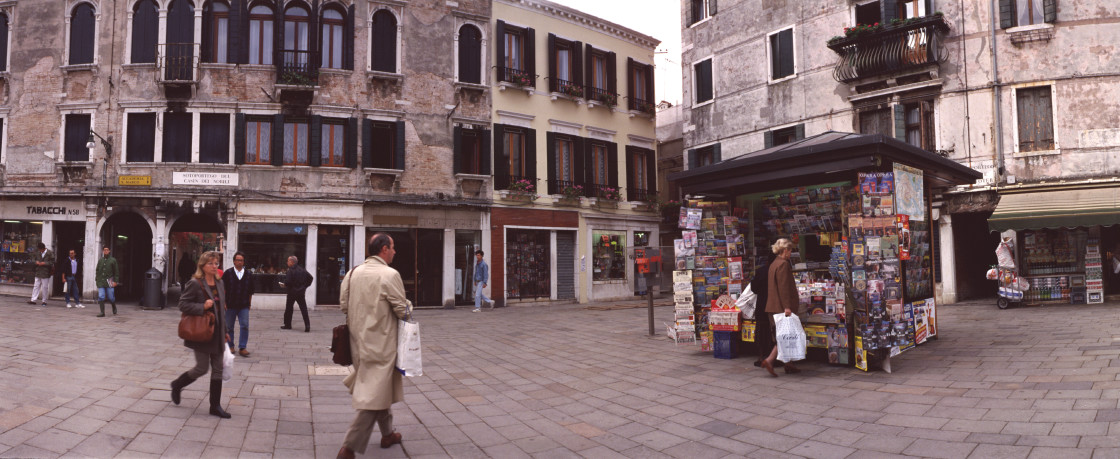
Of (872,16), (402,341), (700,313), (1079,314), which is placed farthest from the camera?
(872,16)

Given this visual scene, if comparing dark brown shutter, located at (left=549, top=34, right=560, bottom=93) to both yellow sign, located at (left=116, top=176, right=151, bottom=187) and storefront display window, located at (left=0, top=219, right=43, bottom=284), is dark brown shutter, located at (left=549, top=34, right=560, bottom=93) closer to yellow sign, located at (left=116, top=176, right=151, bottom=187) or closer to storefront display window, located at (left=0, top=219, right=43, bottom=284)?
yellow sign, located at (left=116, top=176, right=151, bottom=187)

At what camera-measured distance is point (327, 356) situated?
971cm

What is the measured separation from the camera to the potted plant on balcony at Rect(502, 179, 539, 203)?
68.7 feet

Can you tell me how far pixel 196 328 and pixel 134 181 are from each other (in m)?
15.3

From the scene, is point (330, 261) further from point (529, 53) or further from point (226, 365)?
point (226, 365)

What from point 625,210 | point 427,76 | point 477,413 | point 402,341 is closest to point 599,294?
point 625,210

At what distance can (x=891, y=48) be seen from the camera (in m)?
16.8

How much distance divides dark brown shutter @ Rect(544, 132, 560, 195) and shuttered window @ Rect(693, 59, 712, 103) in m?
5.49

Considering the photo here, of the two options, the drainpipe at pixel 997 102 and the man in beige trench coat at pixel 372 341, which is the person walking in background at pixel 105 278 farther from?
the drainpipe at pixel 997 102

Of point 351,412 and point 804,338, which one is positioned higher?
point 804,338

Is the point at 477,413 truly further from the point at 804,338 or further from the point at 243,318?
the point at 243,318

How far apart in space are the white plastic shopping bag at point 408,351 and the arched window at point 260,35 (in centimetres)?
1661

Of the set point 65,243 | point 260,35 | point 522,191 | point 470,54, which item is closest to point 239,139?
point 260,35

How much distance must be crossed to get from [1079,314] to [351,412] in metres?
13.9
